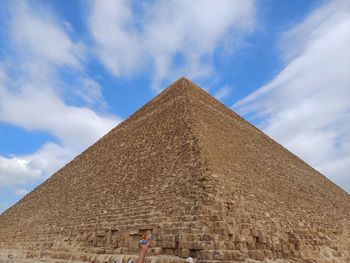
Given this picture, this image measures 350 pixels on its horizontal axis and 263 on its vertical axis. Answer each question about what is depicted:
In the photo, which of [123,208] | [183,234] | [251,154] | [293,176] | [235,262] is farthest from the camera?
[293,176]

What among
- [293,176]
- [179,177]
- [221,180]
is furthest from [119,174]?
[293,176]

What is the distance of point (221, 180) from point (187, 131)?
2.77 metres

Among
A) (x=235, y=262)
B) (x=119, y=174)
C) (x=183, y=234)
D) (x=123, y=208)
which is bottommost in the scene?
(x=235, y=262)

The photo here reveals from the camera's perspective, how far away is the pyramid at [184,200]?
902 cm

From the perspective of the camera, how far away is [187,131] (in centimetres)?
1264

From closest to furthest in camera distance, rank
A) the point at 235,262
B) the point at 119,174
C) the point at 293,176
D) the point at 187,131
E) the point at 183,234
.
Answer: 1. the point at 235,262
2. the point at 183,234
3. the point at 187,131
4. the point at 119,174
5. the point at 293,176

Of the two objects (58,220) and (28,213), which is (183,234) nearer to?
(58,220)

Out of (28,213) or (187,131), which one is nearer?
(187,131)

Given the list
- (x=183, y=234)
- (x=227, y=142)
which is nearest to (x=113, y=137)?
(x=227, y=142)

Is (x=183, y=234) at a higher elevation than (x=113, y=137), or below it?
below

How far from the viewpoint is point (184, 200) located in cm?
962

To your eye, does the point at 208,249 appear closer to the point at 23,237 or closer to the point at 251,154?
the point at 251,154

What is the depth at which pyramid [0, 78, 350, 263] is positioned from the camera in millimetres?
9023

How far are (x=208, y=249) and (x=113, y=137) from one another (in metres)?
12.7
